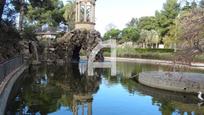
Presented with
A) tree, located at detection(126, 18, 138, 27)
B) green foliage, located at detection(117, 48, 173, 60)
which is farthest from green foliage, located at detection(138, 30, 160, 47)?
tree, located at detection(126, 18, 138, 27)

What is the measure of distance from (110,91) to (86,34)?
87.0ft

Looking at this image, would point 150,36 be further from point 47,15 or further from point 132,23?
point 132,23

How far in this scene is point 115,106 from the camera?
17359 mm

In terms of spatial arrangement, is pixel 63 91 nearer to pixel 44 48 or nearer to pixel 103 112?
pixel 103 112

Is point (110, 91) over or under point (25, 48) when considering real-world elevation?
under

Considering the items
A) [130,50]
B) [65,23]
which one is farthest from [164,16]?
[65,23]

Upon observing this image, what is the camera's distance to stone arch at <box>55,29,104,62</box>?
159 feet

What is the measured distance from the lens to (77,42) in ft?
160

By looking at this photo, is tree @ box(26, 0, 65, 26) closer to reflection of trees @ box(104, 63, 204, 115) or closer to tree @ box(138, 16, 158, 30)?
tree @ box(138, 16, 158, 30)

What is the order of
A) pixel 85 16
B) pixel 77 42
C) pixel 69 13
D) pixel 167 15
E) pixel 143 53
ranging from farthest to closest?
1. pixel 167 15
2. pixel 69 13
3. pixel 143 53
4. pixel 85 16
5. pixel 77 42

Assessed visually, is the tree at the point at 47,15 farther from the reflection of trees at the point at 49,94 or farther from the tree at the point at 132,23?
the tree at the point at 132,23

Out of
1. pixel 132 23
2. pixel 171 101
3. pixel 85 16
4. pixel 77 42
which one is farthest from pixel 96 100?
pixel 132 23

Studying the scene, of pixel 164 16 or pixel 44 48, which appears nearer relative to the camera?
pixel 44 48

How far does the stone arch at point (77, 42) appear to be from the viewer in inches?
1913
